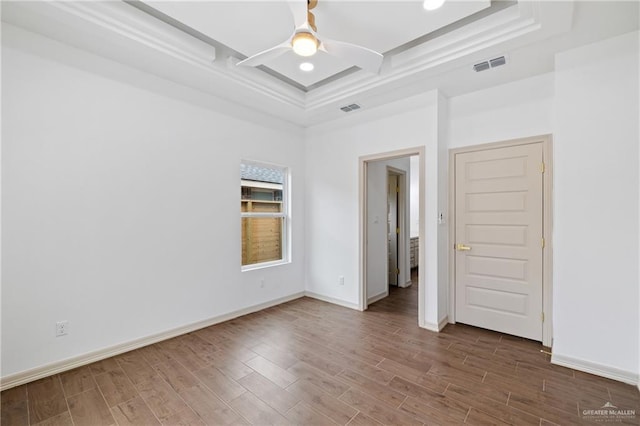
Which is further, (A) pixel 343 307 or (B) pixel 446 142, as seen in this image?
(A) pixel 343 307

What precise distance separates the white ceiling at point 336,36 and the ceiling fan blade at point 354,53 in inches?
→ 11.6

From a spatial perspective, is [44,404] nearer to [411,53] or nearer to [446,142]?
[411,53]

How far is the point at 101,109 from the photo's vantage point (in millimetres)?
2703

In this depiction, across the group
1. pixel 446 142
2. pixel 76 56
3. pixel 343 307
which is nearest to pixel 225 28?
pixel 76 56

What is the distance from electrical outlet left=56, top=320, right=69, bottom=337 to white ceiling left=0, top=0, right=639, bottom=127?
235cm

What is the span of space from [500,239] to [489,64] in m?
1.88

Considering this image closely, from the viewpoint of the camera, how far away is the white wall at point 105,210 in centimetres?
230

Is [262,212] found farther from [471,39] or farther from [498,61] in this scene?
[498,61]

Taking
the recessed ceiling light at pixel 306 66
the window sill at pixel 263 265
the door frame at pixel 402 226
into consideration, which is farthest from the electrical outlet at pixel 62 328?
the door frame at pixel 402 226

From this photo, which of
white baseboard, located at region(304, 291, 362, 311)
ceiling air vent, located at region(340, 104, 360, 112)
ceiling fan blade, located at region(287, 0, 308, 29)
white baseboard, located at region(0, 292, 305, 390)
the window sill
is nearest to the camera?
ceiling fan blade, located at region(287, 0, 308, 29)

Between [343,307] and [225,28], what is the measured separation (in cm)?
370

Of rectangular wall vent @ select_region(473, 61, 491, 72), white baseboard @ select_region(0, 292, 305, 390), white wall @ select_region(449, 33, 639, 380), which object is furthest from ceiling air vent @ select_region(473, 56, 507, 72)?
white baseboard @ select_region(0, 292, 305, 390)

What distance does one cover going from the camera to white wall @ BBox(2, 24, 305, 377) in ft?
7.54

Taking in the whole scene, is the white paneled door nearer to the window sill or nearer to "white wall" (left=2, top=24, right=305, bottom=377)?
the window sill
